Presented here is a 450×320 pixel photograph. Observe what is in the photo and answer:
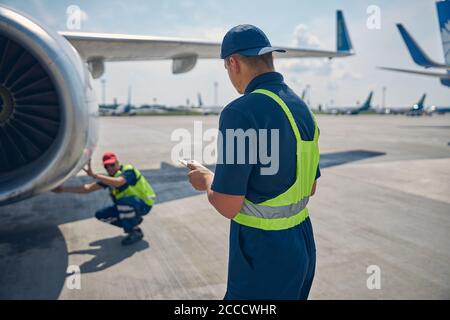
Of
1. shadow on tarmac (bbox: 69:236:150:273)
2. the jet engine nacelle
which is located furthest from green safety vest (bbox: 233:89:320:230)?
shadow on tarmac (bbox: 69:236:150:273)

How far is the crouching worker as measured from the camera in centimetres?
464

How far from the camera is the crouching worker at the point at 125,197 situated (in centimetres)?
464

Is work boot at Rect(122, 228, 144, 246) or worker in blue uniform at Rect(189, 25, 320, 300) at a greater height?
worker in blue uniform at Rect(189, 25, 320, 300)

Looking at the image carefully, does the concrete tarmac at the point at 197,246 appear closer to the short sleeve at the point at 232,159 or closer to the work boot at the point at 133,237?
the work boot at the point at 133,237

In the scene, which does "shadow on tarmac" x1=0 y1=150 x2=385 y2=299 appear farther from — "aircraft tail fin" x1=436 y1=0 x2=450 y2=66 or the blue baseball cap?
"aircraft tail fin" x1=436 y1=0 x2=450 y2=66

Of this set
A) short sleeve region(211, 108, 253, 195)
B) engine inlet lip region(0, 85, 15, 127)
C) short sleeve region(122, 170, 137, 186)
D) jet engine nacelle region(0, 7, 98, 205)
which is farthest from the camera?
short sleeve region(122, 170, 137, 186)

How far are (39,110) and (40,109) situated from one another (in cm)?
2

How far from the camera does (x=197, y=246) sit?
4.44 m

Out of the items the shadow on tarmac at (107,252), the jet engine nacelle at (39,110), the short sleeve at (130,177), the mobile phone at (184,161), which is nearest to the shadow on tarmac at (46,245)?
the shadow on tarmac at (107,252)

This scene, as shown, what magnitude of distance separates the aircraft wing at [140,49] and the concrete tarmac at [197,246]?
2756mm

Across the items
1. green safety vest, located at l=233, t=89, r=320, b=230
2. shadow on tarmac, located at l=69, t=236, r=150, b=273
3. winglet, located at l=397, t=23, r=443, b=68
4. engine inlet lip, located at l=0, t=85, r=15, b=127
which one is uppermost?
winglet, located at l=397, t=23, r=443, b=68

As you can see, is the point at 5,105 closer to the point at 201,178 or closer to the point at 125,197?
the point at 125,197

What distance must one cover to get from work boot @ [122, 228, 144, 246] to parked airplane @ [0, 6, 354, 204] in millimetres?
1304
